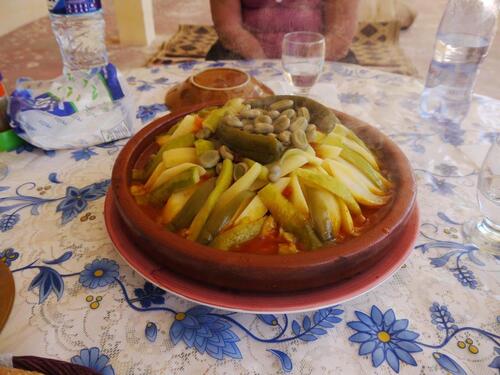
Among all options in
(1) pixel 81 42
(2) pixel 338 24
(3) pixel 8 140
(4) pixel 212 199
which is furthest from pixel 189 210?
(2) pixel 338 24

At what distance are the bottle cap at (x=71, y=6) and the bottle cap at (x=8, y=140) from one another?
0.35 metres

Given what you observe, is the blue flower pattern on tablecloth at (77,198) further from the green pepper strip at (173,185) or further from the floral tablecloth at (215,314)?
the green pepper strip at (173,185)

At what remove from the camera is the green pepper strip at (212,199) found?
701 mm

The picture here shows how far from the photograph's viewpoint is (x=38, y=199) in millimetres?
944

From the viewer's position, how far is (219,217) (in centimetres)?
70

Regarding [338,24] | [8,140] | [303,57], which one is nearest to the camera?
[8,140]

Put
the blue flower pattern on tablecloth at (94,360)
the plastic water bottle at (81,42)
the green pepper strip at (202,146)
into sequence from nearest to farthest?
the blue flower pattern on tablecloth at (94,360)
the green pepper strip at (202,146)
the plastic water bottle at (81,42)

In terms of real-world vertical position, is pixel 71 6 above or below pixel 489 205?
above

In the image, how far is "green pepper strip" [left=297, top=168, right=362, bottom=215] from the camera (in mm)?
728

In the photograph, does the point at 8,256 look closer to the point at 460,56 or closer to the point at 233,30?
the point at 460,56

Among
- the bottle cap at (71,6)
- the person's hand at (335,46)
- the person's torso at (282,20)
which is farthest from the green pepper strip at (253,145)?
the person's hand at (335,46)

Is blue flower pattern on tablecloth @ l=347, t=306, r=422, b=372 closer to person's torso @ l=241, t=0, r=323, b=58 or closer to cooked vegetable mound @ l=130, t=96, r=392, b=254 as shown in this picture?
cooked vegetable mound @ l=130, t=96, r=392, b=254

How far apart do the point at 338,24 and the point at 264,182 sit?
1.50 metres

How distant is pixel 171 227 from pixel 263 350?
0.25m
